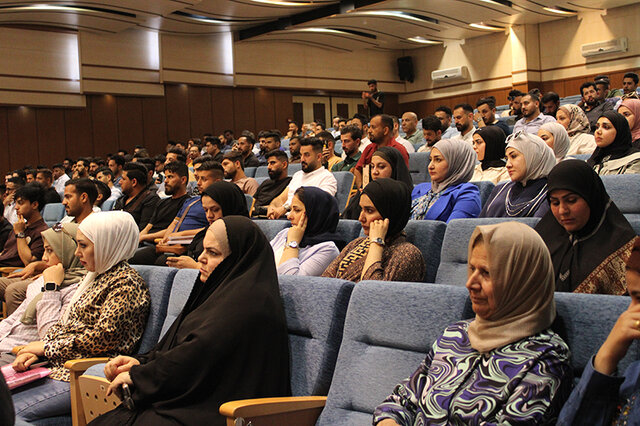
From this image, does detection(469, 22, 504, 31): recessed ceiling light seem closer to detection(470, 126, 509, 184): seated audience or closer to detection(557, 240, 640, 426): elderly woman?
detection(470, 126, 509, 184): seated audience

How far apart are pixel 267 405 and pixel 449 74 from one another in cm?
1519

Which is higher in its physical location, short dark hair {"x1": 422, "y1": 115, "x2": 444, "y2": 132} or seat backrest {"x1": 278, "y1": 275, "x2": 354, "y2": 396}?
short dark hair {"x1": 422, "y1": 115, "x2": 444, "y2": 132}

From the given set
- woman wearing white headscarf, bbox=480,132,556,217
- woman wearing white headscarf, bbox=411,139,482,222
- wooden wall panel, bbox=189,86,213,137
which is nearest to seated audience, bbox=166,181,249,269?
woman wearing white headscarf, bbox=411,139,482,222

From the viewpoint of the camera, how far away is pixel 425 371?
5.48 feet

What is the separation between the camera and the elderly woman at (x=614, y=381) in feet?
4.13

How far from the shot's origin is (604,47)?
1357 centimetres

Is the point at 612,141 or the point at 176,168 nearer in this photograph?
→ the point at 612,141

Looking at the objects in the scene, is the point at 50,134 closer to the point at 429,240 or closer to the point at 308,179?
the point at 308,179

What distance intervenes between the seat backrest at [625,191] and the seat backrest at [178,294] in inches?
70.0

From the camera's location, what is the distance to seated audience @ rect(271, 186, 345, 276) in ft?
9.35

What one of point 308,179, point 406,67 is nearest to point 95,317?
point 308,179

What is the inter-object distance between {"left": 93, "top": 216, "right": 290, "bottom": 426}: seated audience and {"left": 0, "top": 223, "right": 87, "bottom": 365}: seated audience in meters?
1.04

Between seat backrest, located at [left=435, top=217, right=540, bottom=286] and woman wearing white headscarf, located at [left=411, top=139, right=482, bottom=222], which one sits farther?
woman wearing white headscarf, located at [left=411, top=139, right=482, bottom=222]

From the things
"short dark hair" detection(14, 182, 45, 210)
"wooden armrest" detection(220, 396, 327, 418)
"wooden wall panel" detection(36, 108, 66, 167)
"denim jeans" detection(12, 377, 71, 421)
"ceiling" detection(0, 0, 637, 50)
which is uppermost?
"ceiling" detection(0, 0, 637, 50)
